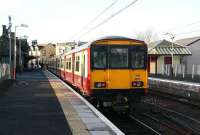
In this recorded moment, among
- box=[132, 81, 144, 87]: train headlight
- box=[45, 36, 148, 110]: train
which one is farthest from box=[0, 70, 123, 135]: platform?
box=[132, 81, 144, 87]: train headlight

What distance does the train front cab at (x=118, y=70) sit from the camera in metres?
17.3

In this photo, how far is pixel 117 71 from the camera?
1736 cm

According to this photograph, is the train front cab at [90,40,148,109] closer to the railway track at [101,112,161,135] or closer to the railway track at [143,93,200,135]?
the railway track at [101,112,161,135]

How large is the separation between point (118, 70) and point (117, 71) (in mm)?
56

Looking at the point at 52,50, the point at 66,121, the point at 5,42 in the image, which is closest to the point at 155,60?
the point at 5,42

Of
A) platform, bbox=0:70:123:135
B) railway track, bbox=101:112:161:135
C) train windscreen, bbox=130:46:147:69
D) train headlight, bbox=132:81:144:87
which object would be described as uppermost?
train windscreen, bbox=130:46:147:69

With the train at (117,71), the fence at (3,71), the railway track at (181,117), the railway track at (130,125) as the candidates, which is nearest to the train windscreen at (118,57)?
the train at (117,71)

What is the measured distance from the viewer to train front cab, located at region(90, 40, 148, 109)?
17.3 meters

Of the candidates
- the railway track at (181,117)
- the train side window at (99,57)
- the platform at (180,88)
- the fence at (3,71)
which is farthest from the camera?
the fence at (3,71)

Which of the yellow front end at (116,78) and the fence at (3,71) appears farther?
the fence at (3,71)

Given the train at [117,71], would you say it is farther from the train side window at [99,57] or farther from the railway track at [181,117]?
the railway track at [181,117]

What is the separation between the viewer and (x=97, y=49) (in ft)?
57.4

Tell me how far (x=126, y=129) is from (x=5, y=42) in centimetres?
6679

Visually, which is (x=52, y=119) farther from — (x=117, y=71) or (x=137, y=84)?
(x=137, y=84)
